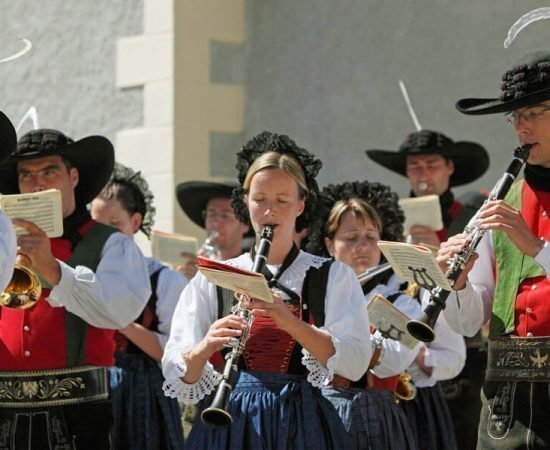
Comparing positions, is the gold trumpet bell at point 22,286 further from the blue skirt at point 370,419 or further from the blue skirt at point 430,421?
the blue skirt at point 430,421

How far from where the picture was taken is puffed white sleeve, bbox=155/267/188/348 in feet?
25.7

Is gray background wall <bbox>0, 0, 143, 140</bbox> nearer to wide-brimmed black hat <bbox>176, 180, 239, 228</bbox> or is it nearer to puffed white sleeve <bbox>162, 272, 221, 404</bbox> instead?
wide-brimmed black hat <bbox>176, 180, 239, 228</bbox>

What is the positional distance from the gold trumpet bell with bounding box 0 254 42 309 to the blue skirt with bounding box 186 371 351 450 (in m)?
0.99

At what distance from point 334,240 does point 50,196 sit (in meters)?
1.52

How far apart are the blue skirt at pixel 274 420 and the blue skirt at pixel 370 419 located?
2.97 ft

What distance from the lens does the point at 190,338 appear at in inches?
223

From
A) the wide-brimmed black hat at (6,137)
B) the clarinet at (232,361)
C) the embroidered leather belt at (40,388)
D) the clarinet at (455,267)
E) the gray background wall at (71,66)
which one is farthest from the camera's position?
the gray background wall at (71,66)

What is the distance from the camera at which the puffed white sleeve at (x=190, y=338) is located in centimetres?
564

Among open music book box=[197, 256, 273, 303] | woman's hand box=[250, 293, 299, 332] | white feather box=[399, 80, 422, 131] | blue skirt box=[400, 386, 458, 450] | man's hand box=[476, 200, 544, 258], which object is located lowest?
blue skirt box=[400, 386, 458, 450]

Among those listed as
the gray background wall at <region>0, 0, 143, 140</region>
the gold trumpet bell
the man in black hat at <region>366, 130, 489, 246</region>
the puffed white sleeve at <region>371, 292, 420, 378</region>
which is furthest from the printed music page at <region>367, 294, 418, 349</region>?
the gray background wall at <region>0, 0, 143, 140</region>

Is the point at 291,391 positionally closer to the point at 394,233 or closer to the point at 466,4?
the point at 394,233

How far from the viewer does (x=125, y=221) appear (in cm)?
847

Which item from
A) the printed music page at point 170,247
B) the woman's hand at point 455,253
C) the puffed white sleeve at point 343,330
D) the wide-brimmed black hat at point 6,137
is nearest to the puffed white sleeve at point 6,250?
the wide-brimmed black hat at point 6,137

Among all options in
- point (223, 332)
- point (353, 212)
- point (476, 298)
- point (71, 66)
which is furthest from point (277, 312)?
point (71, 66)
